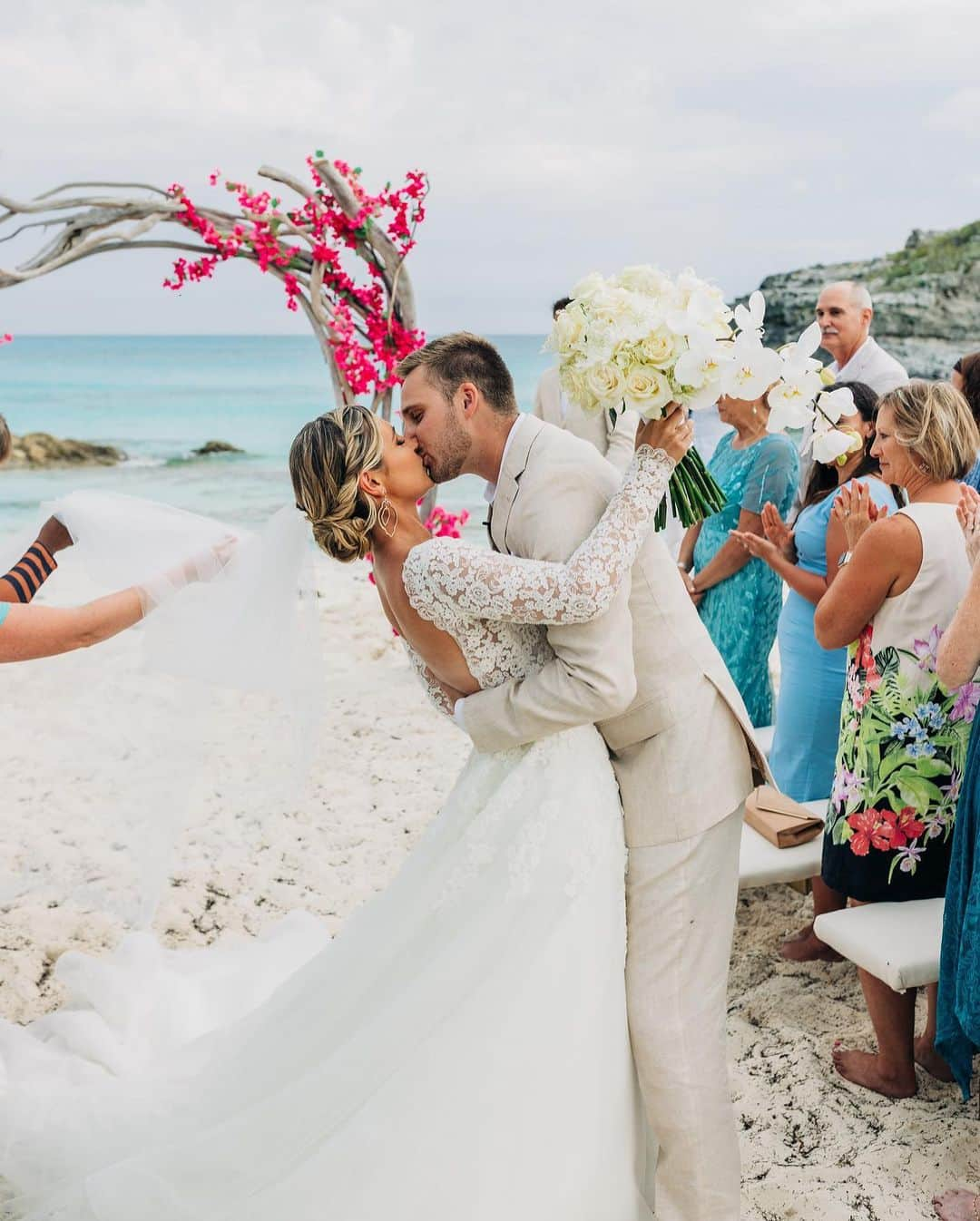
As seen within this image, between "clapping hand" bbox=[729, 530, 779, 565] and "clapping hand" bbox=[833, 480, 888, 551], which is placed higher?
"clapping hand" bbox=[833, 480, 888, 551]

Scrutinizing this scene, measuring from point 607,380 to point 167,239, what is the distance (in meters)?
5.27

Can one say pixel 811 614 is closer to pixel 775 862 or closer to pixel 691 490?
pixel 775 862

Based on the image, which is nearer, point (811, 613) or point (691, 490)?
point (691, 490)

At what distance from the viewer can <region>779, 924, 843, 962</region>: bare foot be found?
4.06 m

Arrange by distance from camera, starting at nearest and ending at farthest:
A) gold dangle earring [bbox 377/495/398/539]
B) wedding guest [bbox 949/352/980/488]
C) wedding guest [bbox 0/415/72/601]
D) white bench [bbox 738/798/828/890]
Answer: gold dangle earring [bbox 377/495/398/539] < wedding guest [bbox 0/415/72/601] < white bench [bbox 738/798/828/890] < wedding guest [bbox 949/352/980/488]

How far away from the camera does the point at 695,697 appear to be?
2.53 metres

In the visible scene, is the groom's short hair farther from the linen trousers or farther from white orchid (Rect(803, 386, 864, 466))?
the linen trousers

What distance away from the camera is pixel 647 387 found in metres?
2.23

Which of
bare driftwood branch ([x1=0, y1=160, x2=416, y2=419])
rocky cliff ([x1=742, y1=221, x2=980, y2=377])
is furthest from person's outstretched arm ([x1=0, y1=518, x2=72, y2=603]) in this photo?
rocky cliff ([x1=742, y1=221, x2=980, y2=377])

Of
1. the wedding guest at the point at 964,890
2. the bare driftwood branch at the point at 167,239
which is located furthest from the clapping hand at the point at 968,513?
the bare driftwood branch at the point at 167,239

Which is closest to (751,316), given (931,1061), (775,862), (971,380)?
(971,380)

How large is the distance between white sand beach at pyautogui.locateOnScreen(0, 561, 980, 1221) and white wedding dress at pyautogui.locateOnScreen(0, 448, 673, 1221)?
785mm

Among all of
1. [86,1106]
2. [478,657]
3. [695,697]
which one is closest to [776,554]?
[695,697]

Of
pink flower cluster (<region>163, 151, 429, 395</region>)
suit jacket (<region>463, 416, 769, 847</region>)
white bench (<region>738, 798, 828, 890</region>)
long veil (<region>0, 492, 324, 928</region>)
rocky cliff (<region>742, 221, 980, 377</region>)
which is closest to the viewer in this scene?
suit jacket (<region>463, 416, 769, 847</region>)
